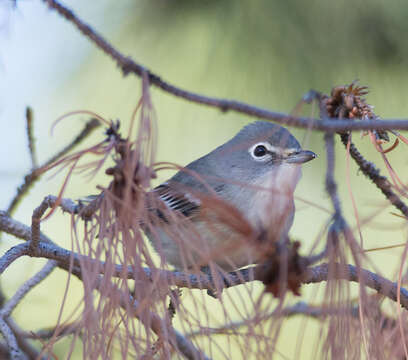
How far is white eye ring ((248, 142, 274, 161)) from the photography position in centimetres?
228

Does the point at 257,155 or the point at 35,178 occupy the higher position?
the point at 257,155

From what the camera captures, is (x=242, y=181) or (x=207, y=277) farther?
(x=242, y=181)

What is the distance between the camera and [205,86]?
7.57 feet

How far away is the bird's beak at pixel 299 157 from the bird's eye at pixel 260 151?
0.15m

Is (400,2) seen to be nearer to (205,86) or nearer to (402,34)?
(402,34)

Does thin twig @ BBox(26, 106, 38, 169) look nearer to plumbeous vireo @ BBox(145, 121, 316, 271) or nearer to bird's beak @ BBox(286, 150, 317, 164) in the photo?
plumbeous vireo @ BBox(145, 121, 316, 271)

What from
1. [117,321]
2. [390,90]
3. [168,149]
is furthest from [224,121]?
[117,321]

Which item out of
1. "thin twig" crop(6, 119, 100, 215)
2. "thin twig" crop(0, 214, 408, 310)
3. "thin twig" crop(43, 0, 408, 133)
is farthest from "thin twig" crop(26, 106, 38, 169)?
"thin twig" crop(43, 0, 408, 133)

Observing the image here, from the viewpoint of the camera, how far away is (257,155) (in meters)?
2.33

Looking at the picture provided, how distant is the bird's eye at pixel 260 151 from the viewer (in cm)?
229

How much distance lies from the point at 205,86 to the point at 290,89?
0.38m

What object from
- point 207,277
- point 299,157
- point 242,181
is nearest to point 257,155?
point 242,181

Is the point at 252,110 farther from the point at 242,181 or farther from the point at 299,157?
the point at 242,181

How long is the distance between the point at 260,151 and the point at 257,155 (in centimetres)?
2
